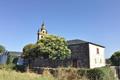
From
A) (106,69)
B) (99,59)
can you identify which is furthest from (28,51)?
(106,69)

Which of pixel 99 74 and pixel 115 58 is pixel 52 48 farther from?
pixel 99 74

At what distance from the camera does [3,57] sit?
54156mm

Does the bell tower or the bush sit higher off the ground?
the bell tower

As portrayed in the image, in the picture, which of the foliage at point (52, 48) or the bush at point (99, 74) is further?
the foliage at point (52, 48)

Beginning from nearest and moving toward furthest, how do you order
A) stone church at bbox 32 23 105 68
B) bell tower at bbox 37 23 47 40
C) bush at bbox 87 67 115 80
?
bush at bbox 87 67 115 80, stone church at bbox 32 23 105 68, bell tower at bbox 37 23 47 40

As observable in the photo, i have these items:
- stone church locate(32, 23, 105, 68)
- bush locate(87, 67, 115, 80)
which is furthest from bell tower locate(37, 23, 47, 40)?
bush locate(87, 67, 115, 80)

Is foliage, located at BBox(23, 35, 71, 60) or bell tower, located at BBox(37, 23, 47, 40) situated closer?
foliage, located at BBox(23, 35, 71, 60)

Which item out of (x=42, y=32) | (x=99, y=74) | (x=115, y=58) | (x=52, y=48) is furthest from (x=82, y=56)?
(x=42, y=32)

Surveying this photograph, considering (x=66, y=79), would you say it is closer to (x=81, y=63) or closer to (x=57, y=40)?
(x=57, y=40)

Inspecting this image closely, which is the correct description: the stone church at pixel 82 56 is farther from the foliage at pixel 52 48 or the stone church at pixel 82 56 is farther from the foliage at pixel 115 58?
the foliage at pixel 115 58

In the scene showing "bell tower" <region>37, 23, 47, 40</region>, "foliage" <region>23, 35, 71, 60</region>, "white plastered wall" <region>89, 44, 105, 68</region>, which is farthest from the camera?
"bell tower" <region>37, 23, 47, 40</region>

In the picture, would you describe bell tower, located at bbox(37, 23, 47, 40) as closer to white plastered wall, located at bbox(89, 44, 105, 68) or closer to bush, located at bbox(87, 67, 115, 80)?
white plastered wall, located at bbox(89, 44, 105, 68)

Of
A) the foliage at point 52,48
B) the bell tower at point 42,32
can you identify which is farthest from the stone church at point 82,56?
the bell tower at point 42,32

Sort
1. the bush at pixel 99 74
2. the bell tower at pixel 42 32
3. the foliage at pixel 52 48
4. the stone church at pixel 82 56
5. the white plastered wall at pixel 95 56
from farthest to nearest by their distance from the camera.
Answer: the bell tower at pixel 42 32, the white plastered wall at pixel 95 56, the stone church at pixel 82 56, the foliage at pixel 52 48, the bush at pixel 99 74
